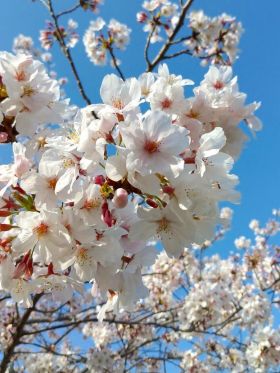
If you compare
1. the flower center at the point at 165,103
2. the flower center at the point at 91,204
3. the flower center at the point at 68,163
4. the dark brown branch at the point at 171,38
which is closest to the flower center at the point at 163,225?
the flower center at the point at 91,204

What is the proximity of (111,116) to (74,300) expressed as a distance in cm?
786

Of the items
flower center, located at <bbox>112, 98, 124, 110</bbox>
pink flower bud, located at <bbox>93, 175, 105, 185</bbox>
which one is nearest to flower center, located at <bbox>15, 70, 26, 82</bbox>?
flower center, located at <bbox>112, 98, 124, 110</bbox>

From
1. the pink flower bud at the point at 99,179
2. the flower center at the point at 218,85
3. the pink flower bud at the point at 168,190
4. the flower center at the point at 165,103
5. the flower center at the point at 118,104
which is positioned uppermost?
the flower center at the point at 218,85

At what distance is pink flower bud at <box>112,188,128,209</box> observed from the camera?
1.32 m

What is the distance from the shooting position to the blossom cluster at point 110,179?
1.34 m

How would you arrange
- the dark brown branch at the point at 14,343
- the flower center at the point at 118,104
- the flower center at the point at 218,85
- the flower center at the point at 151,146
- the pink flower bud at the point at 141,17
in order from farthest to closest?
1. the pink flower bud at the point at 141,17
2. the dark brown branch at the point at 14,343
3. the flower center at the point at 218,85
4. the flower center at the point at 118,104
5. the flower center at the point at 151,146

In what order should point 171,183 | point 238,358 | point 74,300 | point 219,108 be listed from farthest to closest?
1. point 74,300
2. point 238,358
3. point 219,108
4. point 171,183

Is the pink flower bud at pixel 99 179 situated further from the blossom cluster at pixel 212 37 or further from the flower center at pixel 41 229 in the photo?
the blossom cluster at pixel 212 37

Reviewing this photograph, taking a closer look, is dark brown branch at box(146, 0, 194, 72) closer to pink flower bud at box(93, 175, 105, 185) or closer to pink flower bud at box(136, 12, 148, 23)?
pink flower bud at box(136, 12, 148, 23)

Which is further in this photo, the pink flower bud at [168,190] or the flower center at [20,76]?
the flower center at [20,76]

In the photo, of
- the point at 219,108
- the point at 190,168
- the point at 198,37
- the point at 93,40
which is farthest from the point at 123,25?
the point at 190,168

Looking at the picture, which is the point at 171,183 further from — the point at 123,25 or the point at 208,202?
the point at 123,25

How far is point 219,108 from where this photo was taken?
5.84ft

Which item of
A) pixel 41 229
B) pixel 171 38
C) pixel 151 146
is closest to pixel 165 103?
pixel 151 146
